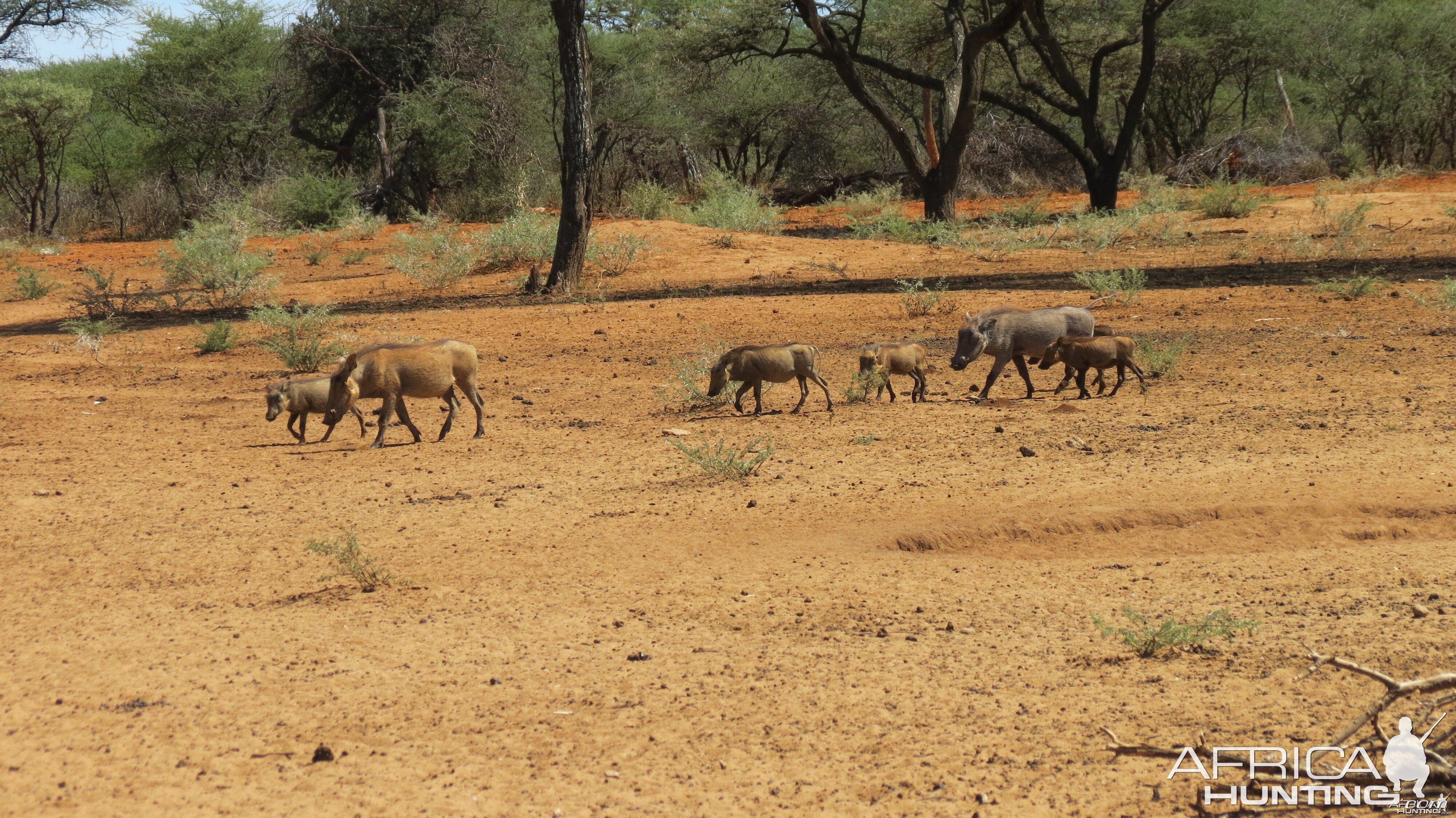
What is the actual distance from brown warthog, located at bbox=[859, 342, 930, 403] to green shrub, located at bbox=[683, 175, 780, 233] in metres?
12.0

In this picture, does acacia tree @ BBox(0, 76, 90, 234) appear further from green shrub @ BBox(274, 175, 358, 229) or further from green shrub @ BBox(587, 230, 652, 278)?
green shrub @ BBox(587, 230, 652, 278)

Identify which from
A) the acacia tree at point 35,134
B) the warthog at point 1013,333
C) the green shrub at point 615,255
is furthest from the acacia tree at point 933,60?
the acacia tree at point 35,134

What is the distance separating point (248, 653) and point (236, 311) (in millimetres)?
12371

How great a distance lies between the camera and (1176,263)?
1612cm

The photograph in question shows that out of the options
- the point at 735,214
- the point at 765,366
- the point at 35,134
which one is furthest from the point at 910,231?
the point at 35,134

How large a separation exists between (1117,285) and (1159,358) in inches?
139

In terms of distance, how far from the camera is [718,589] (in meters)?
5.45

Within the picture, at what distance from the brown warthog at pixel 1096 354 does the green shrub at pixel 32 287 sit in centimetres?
1550

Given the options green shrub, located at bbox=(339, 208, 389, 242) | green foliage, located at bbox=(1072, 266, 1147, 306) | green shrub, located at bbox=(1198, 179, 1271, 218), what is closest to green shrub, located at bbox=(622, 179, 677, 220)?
green shrub, located at bbox=(339, 208, 389, 242)

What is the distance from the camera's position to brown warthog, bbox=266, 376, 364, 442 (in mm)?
8883

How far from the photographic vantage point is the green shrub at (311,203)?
1032 inches

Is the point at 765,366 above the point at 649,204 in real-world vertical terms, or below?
below

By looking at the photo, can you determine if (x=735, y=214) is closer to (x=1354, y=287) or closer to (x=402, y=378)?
(x=1354, y=287)

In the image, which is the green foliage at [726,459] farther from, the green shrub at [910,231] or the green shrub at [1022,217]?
the green shrub at [1022,217]
